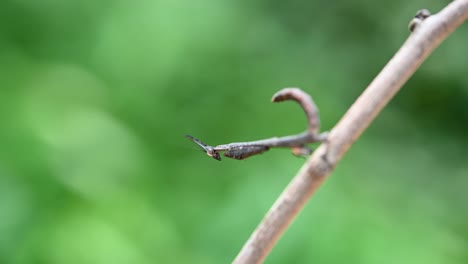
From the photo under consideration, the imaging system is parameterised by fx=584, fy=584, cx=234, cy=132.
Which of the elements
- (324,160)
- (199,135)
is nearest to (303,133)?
(324,160)

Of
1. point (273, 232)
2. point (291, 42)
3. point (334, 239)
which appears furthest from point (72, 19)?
point (273, 232)

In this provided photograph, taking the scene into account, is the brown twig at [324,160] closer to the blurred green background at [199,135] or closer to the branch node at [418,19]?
the branch node at [418,19]

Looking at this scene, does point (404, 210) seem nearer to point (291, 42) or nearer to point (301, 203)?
point (291, 42)

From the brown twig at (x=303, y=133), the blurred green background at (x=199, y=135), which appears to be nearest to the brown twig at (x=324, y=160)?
the brown twig at (x=303, y=133)

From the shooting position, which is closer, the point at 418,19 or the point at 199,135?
the point at 418,19

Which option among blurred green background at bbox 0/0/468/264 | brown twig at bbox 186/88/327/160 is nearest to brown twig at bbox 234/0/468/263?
brown twig at bbox 186/88/327/160

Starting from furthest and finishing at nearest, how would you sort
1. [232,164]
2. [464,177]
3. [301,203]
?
[464,177]
[232,164]
[301,203]

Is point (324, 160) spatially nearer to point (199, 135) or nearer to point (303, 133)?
point (303, 133)

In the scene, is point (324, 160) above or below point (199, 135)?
below

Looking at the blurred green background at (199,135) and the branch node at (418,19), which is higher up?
the blurred green background at (199,135)
